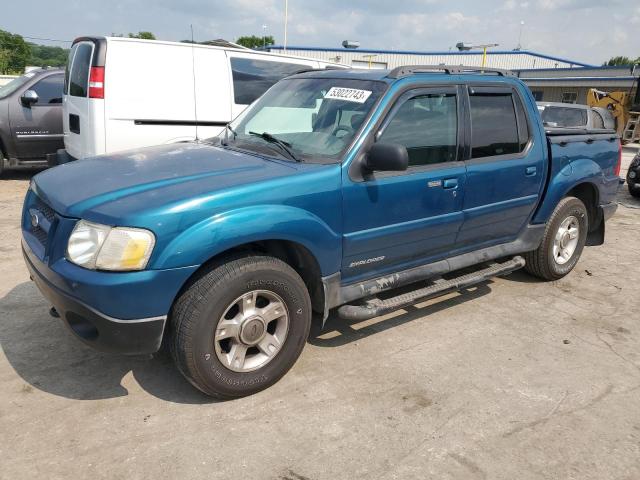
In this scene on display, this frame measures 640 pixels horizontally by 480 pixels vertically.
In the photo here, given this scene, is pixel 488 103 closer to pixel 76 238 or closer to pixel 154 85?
pixel 76 238

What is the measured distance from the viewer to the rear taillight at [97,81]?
20.1 feet

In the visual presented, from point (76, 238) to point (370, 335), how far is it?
2.19m

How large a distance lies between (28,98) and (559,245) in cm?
836

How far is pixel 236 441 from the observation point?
107 inches

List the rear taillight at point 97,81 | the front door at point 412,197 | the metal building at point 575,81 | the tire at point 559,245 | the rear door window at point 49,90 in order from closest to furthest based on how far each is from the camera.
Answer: the front door at point 412,197 < the tire at point 559,245 < the rear taillight at point 97,81 < the rear door window at point 49,90 < the metal building at point 575,81

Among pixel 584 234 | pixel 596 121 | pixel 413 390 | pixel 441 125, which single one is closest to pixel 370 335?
pixel 413 390

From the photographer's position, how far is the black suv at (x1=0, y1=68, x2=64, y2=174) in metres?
8.63

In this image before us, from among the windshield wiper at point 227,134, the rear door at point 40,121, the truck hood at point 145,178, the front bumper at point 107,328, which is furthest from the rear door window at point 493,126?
the rear door at point 40,121

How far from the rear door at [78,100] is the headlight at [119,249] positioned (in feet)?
13.7

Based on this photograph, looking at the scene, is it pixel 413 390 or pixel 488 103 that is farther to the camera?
pixel 488 103

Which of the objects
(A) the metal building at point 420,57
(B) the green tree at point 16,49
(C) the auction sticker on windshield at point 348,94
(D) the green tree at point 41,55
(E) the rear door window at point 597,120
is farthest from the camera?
(B) the green tree at point 16,49

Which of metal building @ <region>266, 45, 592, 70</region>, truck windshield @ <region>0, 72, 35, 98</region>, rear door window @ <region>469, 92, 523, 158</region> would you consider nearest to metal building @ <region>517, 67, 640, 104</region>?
metal building @ <region>266, 45, 592, 70</region>

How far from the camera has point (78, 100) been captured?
21.4 ft

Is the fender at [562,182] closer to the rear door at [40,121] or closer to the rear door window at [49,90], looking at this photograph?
the rear door at [40,121]
